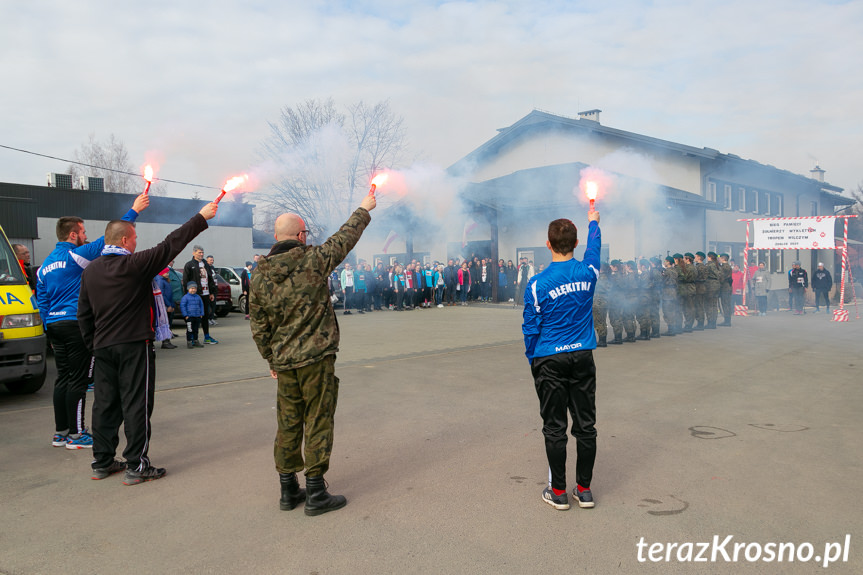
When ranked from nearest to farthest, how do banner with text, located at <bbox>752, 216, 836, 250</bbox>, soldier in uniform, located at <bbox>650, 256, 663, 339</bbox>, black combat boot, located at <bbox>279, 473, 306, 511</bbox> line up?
black combat boot, located at <bbox>279, 473, 306, 511</bbox>
soldier in uniform, located at <bbox>650, 256, 663, 339</bbox>
banner with text, located at <bbox>752, 216, 836, 250</bbox>

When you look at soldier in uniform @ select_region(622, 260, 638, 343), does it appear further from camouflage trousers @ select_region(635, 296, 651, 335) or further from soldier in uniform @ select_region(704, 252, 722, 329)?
soldier in uniform @ select_region(704, 252, 722, 329)

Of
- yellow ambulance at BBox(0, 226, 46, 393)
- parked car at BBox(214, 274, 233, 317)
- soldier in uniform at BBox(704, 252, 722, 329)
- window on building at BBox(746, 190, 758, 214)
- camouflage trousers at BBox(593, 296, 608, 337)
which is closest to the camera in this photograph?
yellow ambulance at BBox(0, 226, 46, 393)

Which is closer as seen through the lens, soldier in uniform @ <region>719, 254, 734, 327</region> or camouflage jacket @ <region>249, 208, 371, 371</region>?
camouflage jacket @ <region>249, 208, 371, 371</region>

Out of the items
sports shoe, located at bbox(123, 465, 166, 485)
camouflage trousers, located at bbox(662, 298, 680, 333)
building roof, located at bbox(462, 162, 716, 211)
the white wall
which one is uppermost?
the white wall

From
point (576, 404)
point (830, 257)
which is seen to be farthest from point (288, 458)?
point (830, 257)

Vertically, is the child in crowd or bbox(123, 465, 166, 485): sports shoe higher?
the child in crowd

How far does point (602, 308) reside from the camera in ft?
38.7

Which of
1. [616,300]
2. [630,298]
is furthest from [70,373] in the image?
[630,298]

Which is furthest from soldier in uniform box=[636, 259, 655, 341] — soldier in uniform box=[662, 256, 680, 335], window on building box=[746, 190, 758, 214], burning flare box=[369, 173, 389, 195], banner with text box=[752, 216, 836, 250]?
window on building box=[746, 190, 758, 214]

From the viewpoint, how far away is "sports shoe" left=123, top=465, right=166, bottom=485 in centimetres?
436

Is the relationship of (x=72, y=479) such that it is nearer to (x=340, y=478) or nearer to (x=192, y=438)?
(x=192, y=438)

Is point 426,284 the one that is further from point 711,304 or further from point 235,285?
point 711,304

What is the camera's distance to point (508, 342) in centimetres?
1198

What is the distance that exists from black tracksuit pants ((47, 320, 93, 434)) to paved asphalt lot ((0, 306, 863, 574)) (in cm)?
30
